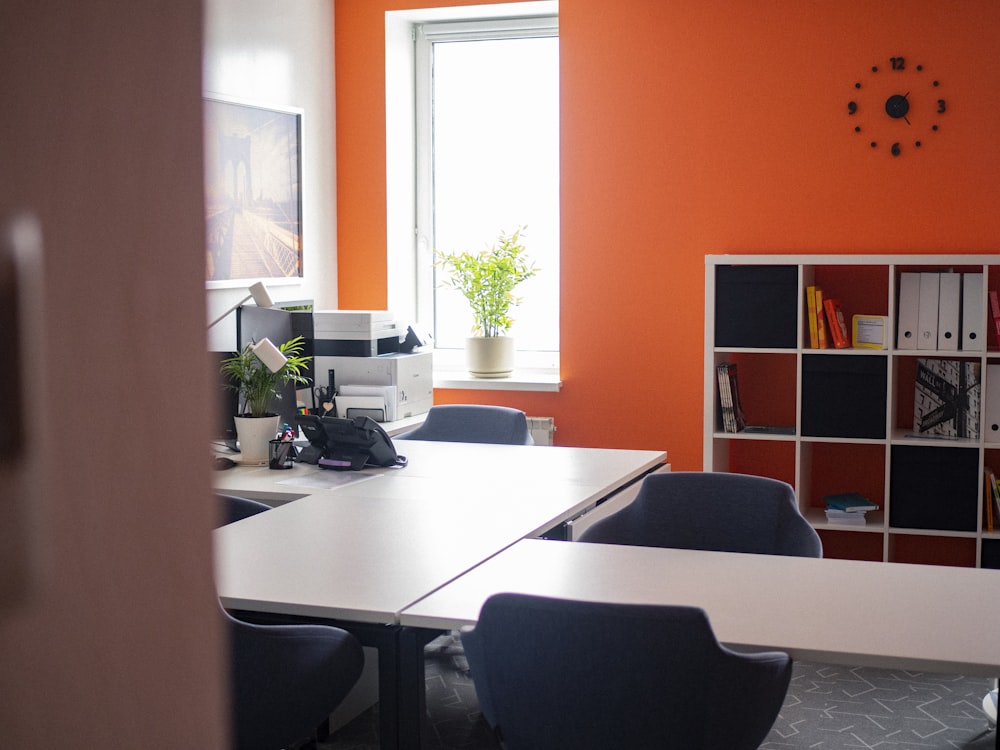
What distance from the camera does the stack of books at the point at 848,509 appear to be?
4.98 metres

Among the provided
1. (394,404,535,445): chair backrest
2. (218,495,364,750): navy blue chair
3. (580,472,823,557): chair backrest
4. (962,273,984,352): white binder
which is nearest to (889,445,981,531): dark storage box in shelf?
(962,273,984,352): white binder

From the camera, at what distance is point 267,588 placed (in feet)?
7.92

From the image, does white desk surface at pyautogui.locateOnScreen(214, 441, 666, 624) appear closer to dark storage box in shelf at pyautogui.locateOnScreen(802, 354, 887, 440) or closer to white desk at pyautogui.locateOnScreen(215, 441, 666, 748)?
white desk at pyautogui.locateOnScreen(215, 441, 666, 748)

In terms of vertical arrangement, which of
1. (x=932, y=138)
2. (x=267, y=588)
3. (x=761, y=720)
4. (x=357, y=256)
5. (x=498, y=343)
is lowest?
(x=761, y=720)

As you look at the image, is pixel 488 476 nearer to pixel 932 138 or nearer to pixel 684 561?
pixel 684 561

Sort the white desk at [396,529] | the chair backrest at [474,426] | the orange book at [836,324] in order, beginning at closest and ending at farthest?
the white desk at [396,529], the chair backrest at [474,426], the orange book at [836,324]

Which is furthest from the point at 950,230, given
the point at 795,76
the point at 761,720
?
the point at 761,720

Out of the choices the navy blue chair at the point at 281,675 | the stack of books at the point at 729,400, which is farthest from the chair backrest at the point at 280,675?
the stack of books at the point at 729,400

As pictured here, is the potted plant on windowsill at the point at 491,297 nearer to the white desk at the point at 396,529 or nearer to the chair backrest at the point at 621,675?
the white desk at the point at 396,529

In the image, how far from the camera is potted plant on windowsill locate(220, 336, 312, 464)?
3.97 m

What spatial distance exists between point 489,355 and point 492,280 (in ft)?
1.31

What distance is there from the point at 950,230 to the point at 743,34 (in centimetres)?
136

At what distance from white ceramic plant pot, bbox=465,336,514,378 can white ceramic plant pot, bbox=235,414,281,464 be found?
76.3 inches

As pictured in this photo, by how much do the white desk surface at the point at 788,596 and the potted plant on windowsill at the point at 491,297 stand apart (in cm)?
306
